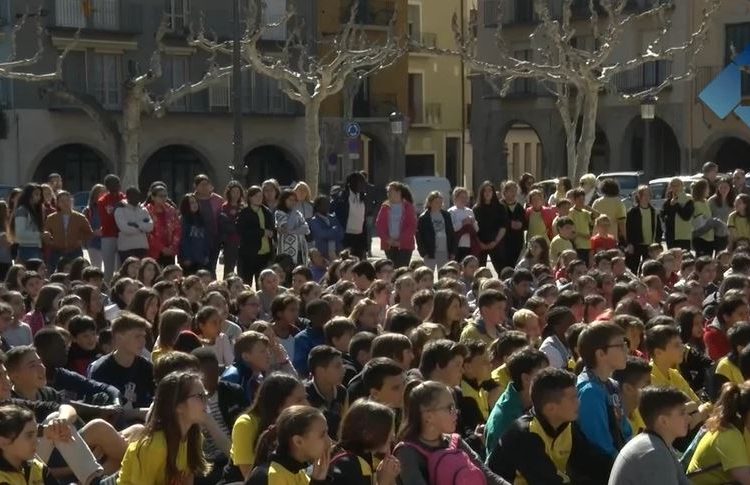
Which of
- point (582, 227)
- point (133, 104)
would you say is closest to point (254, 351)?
point (582, 227)

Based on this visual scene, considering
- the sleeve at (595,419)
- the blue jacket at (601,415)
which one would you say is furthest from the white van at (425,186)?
the sleeve at (595,419)

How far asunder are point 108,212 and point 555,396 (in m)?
11.3

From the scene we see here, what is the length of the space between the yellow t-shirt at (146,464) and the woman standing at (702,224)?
12.9 meters

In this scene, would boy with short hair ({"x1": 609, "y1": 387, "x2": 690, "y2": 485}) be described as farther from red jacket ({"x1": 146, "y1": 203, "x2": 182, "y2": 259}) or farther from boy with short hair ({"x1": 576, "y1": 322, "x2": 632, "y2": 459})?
red jacket ({"x1": 146, "y1": 203, "x2": 182, "y2": 259})

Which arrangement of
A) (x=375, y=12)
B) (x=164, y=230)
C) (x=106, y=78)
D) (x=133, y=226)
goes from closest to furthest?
(x=133, y=226) → (x=164, y=230) → (x=106, y=78) → (x=375, y=12)

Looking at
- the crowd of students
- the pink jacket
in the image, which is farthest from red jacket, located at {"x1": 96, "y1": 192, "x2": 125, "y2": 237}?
the pink jacket

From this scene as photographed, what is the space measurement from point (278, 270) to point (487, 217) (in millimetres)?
4390

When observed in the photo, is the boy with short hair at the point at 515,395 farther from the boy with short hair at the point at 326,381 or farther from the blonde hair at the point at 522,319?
the blonde hair at the point at 522,319

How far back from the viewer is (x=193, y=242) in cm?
1780

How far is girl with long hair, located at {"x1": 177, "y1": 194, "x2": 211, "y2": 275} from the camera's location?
17734 mm

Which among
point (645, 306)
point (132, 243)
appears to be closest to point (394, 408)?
point (645, 306)

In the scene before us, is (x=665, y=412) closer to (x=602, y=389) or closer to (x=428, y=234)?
(x=602, y=389)

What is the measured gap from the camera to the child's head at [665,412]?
22.0 ft

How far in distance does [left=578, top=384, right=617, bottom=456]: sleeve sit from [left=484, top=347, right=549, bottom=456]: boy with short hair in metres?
0.28
